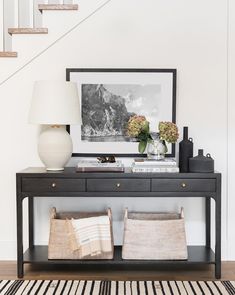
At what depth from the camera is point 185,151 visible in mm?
3248

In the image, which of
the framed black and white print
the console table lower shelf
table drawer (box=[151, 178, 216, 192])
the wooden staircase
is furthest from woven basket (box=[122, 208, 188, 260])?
the wooden staircase

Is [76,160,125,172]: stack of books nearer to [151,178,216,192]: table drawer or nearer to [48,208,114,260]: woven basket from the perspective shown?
[151,178,216,192]: table drawer

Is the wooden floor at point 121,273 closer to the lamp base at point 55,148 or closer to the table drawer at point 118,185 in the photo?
the table drawer at point 118,185

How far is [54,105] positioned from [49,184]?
533mm

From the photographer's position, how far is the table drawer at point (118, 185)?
3.04m

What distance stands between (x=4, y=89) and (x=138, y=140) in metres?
1.10

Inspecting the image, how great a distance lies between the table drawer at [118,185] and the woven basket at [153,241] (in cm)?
23

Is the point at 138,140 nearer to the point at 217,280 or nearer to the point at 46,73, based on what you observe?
the point at 46,73

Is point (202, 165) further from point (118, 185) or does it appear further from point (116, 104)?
point (116, 104)

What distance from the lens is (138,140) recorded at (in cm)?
328

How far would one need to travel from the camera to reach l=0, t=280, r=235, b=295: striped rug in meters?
2.81

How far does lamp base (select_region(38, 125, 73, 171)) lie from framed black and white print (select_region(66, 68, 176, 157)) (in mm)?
312

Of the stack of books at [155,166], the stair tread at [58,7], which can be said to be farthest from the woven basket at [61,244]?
the stair tread at [58,7]

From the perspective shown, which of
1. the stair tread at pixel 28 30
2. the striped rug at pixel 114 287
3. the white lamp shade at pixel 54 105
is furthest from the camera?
the stair tread at pixel 28 30
